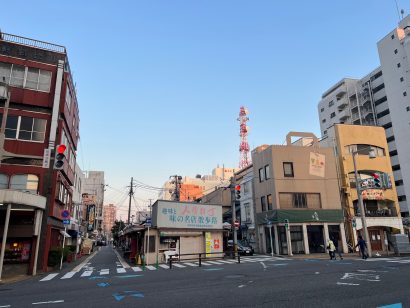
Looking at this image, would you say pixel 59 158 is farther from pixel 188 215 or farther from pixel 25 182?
pixel 188 215

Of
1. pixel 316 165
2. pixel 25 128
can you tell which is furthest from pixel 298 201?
pixel 25 128

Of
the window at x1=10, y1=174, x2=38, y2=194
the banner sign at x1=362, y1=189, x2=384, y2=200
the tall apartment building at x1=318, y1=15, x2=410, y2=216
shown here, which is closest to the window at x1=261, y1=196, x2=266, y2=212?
the banner sign at x1=362, y1=189, x2=384, y2=200

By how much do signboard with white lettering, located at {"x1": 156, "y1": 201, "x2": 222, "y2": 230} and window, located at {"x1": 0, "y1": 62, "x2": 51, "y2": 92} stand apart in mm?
13531

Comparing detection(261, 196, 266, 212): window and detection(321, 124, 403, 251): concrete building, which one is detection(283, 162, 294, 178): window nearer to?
detection(261, 196, 266, 212): window

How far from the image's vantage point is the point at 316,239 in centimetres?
3572

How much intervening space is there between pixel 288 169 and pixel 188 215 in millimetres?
15111

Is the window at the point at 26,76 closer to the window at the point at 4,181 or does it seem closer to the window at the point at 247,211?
the window at the point at 4,181

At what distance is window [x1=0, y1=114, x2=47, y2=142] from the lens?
2252 cm

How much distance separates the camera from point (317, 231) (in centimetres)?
3591

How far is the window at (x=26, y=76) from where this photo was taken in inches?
924

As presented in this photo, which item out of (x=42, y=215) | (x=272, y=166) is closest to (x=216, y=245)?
(x=272, y=166)

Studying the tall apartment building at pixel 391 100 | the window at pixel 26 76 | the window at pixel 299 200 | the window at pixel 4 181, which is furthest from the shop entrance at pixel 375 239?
the window at pixel 26 76

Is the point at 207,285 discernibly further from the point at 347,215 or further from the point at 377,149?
the point at 377,149

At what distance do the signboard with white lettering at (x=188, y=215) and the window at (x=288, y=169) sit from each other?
11.2m
